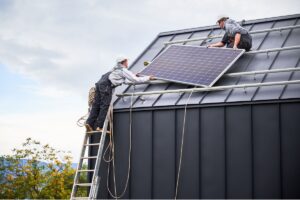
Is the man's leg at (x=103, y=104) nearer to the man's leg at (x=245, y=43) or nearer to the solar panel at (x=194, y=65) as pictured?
the solar panel at (x=194, y=65)

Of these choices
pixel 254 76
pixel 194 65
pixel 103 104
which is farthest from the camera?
pixel 194 65

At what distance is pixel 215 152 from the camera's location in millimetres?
10500

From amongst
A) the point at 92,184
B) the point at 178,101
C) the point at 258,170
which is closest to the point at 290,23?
the point at 178,101

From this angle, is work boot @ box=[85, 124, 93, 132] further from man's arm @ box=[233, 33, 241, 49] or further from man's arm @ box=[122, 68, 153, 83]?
man's arm @ box=[233, 33, 241, 49]

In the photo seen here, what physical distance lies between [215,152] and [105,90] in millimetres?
3540

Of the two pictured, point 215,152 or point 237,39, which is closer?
point 215,152

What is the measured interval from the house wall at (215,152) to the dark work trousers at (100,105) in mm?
453

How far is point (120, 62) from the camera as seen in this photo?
12.5m

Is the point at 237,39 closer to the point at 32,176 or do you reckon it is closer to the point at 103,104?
the point at 103,104

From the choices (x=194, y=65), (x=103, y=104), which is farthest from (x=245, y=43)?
(x=103, y=104)

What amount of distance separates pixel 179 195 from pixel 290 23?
22.7ft

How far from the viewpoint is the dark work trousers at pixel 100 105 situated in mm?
11984

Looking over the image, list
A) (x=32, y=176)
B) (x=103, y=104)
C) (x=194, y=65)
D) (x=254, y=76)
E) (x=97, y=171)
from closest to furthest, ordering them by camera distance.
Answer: (x=254, y=76) → (x=97, y=171) → (x=103, y=104) → (x=194, y=65) → (x=32, y=176)

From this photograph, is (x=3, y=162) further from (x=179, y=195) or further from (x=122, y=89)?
(x=179, y=195)
